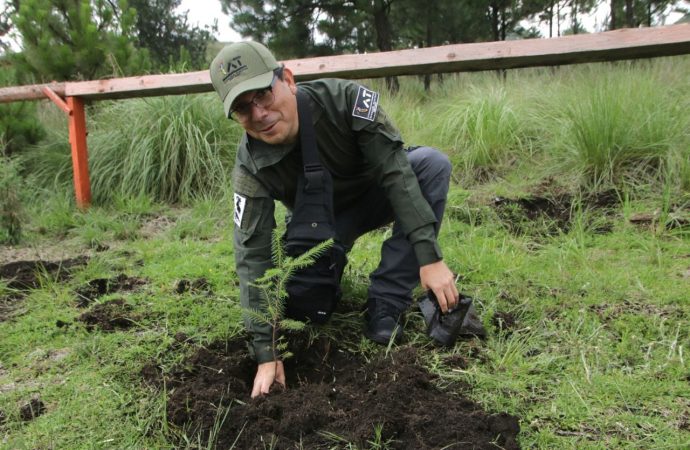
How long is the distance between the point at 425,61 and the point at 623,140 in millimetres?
1498

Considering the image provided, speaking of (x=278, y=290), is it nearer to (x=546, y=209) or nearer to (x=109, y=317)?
(x=109, y=317)

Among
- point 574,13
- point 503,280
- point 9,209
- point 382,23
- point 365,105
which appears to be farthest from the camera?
point 574,13

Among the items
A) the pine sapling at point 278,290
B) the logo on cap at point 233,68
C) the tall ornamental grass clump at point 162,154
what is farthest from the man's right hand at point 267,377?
the tall ornamental grass clump at point 162,154

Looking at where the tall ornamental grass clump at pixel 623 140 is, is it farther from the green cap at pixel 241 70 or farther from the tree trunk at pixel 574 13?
the tree trunk at pixel 574 13

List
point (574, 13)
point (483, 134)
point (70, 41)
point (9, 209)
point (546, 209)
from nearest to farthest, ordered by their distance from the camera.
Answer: point (546, 209) < point (9, 209) < point (483, 134) < point (70, 41) < point (574, 13)

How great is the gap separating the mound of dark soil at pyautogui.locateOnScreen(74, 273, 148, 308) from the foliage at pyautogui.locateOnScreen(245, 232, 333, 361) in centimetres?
126

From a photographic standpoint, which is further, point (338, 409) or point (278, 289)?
point (278, 289)

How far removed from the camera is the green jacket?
210 centimetres

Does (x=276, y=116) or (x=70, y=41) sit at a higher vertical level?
(x=70, y=41)

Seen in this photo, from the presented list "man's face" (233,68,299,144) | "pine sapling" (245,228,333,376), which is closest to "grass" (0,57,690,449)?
"pine sapling" (245,228,333,376)

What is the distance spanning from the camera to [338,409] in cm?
181

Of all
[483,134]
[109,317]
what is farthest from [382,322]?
[483,134]

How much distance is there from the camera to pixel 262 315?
2031mm

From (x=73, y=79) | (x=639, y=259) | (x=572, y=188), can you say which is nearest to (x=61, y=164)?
(x=73, y=79)
